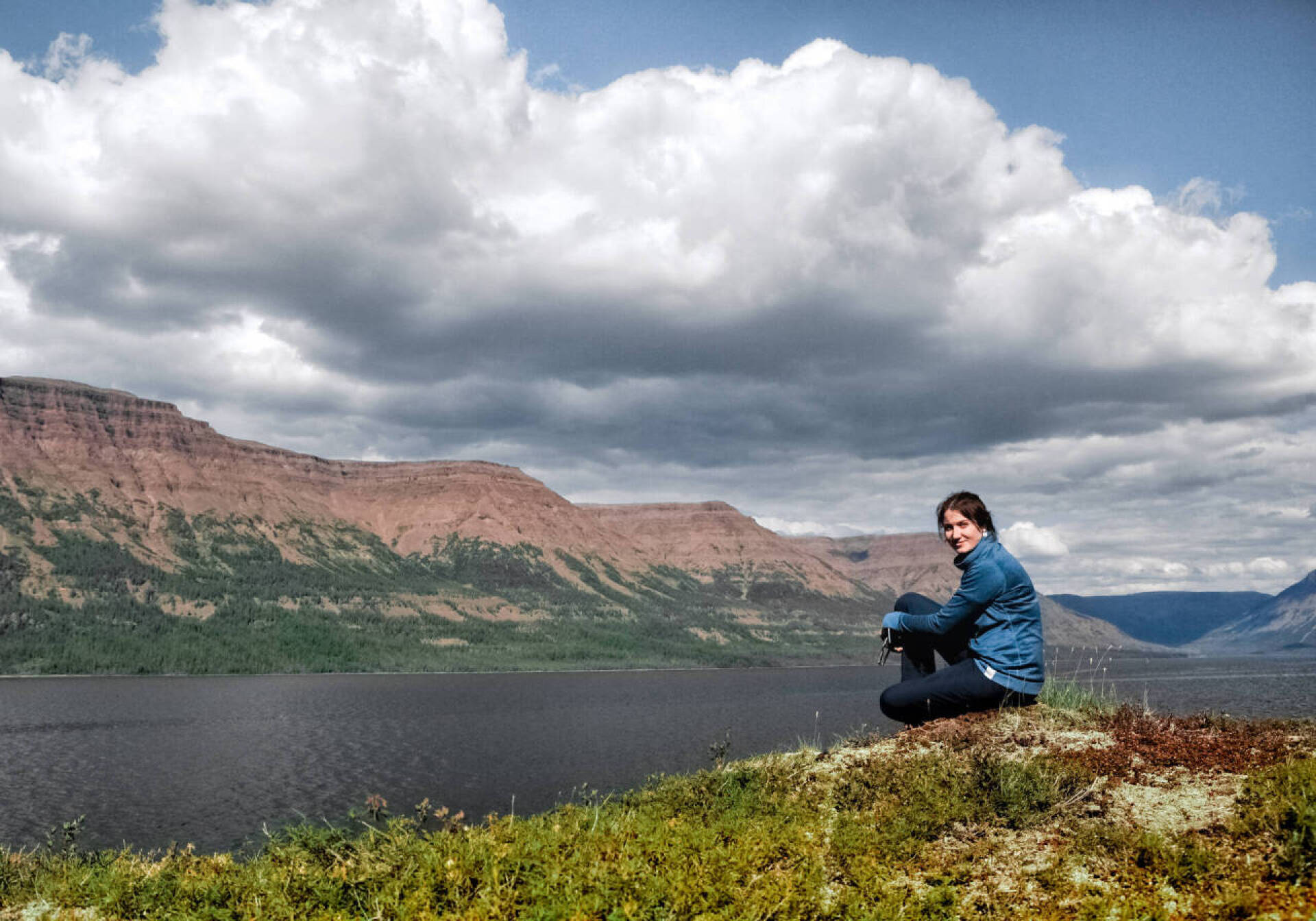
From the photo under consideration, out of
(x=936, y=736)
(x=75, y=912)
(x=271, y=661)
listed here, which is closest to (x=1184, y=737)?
(x=936, y=736)

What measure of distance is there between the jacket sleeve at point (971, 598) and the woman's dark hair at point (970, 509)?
0.65 metres

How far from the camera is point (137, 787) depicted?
177ft

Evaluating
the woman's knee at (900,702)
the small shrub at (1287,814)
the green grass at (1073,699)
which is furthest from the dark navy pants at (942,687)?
the small shrub at (1287,814)

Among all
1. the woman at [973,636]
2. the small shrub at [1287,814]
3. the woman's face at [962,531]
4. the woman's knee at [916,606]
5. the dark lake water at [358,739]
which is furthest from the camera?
the dark lake water at [358,739]

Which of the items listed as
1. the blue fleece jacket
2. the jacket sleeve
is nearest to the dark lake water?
the blue fleece jacket

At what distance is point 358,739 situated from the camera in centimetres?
7619

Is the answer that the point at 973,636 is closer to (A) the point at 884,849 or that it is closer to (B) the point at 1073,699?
(B) the point at 1073,699

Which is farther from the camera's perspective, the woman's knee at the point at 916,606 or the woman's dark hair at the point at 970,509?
the woman's knee at the point at 916,606

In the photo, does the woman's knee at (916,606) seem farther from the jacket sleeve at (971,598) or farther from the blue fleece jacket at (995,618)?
the jacket sleeve at (971,598)

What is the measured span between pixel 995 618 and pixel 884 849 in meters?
3.76

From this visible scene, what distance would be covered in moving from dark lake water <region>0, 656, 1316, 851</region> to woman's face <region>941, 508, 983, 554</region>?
3236 mm

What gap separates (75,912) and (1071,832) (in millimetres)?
9446

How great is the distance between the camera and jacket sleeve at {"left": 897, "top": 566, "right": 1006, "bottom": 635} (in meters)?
9.73

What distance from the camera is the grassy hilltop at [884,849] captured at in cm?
612
